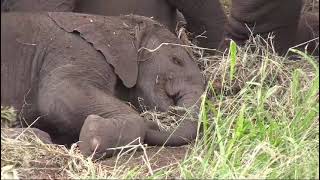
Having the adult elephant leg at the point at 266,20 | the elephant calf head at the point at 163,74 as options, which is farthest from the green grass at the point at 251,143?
the adult elephant leg at the point at 266,20

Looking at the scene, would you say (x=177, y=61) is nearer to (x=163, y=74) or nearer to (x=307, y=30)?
(x=163, y=74)

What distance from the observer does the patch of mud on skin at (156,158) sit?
3.34 meters

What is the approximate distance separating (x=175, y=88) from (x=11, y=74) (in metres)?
0.78

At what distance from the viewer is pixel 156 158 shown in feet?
11.4

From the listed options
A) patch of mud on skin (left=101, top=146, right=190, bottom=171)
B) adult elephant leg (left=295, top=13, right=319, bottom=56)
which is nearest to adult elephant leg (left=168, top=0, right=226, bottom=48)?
adult elephant leg (left=295, top=13, right=319, bottom=56)

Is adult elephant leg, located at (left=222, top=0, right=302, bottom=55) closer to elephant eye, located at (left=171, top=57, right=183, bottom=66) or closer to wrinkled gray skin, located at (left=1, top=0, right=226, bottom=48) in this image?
wrinkled gray skin, located at (left=1, top=0, right=226, bottom=48)

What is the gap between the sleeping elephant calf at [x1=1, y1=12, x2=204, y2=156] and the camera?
369 centimetres

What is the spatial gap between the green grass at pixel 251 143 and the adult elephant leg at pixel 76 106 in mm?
258

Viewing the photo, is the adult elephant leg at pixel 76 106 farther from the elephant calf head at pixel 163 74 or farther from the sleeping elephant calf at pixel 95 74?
the elephant calf head at pixel 163 74

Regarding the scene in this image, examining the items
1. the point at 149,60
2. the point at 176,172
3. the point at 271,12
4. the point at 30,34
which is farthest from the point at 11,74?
the point at 271,12

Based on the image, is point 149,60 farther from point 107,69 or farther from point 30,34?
point 30,34

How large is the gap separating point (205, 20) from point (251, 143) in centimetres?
177

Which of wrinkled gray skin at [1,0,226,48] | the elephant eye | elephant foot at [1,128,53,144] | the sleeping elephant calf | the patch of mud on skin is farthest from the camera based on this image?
wrinkled gray skin at [1,0,226,48]

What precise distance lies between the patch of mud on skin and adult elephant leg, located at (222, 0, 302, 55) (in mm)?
1158
